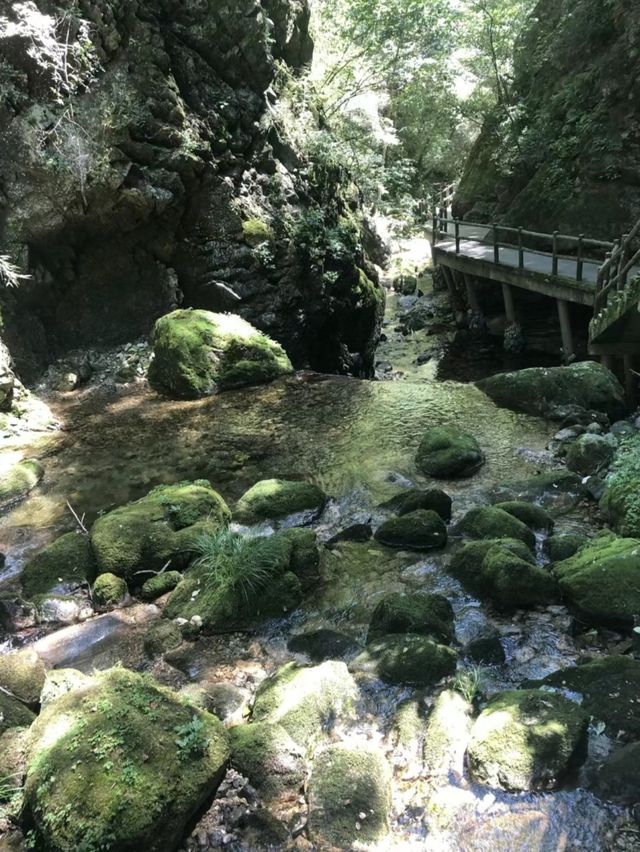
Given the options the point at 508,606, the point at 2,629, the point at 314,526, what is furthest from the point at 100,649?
the point at 508,606

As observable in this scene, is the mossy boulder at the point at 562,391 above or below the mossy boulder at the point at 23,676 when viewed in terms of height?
above

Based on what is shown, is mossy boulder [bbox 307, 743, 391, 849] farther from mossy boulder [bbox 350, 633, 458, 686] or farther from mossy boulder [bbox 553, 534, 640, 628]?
mossy boulder [bbox 553, 534, 640, 628]

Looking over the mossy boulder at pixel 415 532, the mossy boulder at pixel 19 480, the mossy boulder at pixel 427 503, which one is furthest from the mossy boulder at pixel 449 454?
the mossy boulder at pixel 19 480

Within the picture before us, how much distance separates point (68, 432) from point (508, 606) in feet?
25.0

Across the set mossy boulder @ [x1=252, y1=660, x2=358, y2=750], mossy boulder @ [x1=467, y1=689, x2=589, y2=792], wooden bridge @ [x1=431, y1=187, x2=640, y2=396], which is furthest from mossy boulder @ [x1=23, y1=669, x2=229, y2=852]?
wooden bridge @ [x1=431, y1=187, x2=640, y2=396]

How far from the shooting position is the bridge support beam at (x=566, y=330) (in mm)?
14078

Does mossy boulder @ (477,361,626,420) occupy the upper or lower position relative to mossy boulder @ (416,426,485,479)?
upper

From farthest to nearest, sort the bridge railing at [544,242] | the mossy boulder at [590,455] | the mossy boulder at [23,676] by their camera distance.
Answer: the bridge railing at [544,242], the mossy boulder at [590,455], the mossy boulder at [23,676]

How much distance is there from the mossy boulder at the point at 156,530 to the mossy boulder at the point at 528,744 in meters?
3.43

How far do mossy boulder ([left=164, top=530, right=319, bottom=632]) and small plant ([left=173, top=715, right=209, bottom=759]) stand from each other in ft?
5.54

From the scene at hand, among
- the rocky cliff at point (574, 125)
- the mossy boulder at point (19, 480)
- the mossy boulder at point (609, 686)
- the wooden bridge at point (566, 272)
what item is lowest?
the mossy boulder at point (19, 480)

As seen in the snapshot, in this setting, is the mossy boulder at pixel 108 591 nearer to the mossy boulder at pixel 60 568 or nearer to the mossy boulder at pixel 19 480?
the mossy boulder at pixel 60 568

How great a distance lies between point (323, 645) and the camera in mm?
4777

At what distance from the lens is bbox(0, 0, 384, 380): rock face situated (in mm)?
11172
